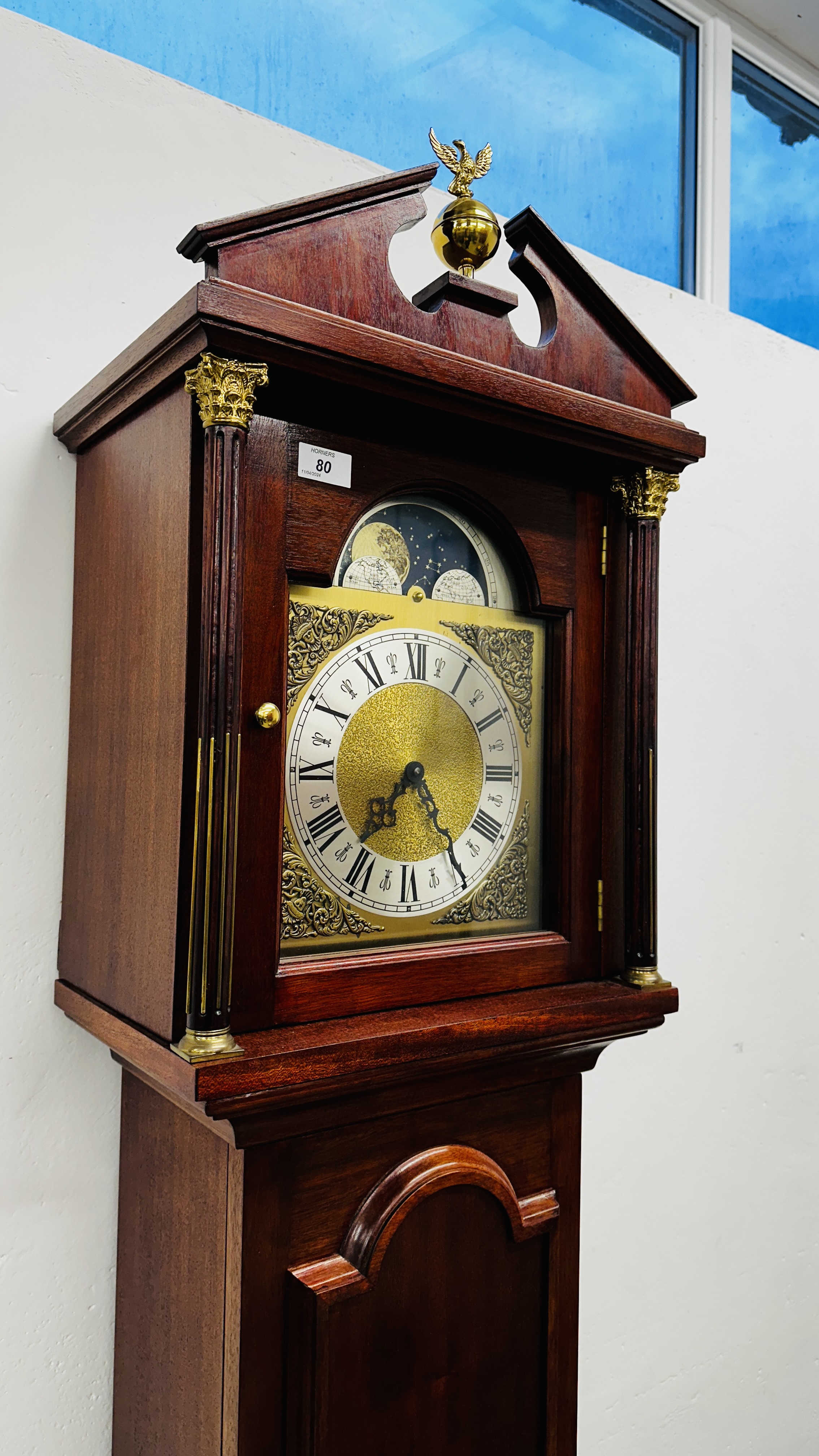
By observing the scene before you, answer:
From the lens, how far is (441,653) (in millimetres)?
885

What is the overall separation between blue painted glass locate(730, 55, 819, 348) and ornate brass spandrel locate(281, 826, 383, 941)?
52.7 inches

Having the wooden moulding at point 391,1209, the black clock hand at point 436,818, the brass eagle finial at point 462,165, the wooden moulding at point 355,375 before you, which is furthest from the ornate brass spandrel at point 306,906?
the brass eagle finial at point 462,165

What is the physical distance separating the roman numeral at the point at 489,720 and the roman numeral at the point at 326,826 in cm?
16

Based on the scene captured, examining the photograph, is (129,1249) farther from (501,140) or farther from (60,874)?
(501,140)

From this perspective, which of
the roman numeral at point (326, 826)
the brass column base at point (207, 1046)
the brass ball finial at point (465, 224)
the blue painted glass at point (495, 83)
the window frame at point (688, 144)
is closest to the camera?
the brass column base at point (207, 1046)

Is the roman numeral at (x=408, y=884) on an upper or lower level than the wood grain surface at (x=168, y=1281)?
upper

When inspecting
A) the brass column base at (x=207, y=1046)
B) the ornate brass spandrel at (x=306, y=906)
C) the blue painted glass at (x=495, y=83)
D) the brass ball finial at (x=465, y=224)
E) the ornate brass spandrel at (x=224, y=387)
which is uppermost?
the blue painted glass at (x=495, y=83)

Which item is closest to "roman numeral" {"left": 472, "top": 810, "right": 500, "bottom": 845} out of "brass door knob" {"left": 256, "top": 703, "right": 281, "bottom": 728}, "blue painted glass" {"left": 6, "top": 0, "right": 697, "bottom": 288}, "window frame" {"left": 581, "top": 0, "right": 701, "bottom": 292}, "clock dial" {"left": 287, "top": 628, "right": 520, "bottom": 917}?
"clock dial" {"left": 287, "top": 628, "right": 520, "bottom": 917}

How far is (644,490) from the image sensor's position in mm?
979

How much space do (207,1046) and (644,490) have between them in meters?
0.63

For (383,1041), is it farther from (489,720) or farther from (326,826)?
(489,720)

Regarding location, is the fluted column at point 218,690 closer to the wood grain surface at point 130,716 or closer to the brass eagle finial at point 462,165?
the wood grain surface at point 130,716

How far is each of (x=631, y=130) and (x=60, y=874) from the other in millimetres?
1403

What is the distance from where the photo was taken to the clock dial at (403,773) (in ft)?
2.68
